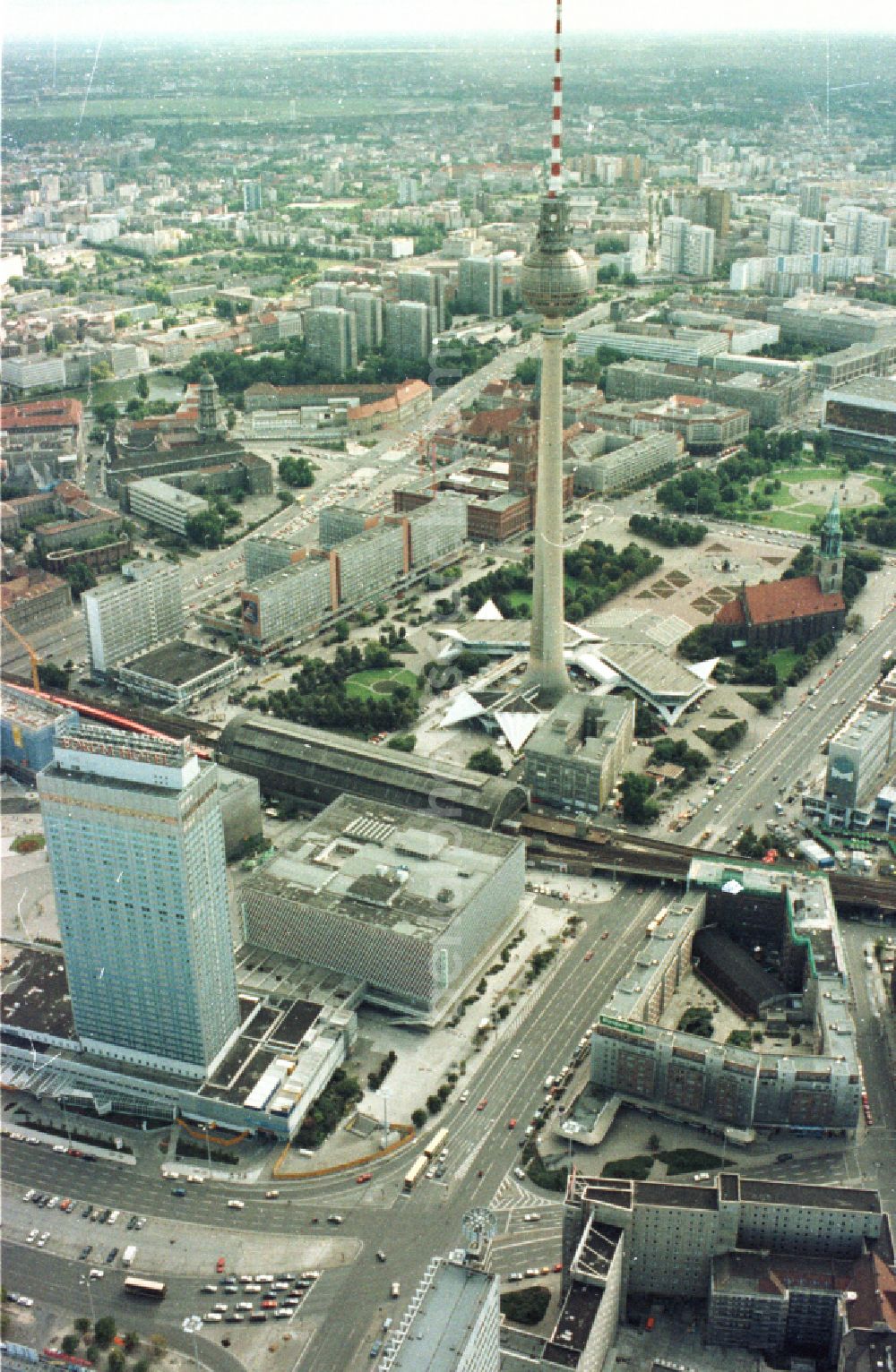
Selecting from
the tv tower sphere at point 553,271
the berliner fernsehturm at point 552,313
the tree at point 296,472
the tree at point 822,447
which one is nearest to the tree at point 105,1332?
the berliner fernsehturm at point 552,313

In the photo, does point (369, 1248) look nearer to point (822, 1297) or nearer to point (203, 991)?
point (203, 991)

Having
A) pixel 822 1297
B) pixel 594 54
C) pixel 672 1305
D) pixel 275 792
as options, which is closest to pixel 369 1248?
pixel 672 1305

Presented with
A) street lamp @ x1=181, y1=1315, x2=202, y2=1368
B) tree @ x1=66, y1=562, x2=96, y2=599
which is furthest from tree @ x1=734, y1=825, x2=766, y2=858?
tree @ x1=66, y1=562, x2=96, y2=599

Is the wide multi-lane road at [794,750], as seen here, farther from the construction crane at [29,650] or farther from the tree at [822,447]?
the tree at [822,447]

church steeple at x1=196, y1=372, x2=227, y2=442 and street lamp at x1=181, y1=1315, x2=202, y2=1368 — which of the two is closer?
street lamp at x1=181, y1=1315, x2=202, y2=1368

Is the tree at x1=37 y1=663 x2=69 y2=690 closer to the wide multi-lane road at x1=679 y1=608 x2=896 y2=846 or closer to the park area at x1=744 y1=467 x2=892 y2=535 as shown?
the wide multi-lane road at x1=679 y1=608 x2=896 y2=846

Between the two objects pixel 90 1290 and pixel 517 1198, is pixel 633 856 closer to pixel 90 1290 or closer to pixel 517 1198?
pixel 517 1198
